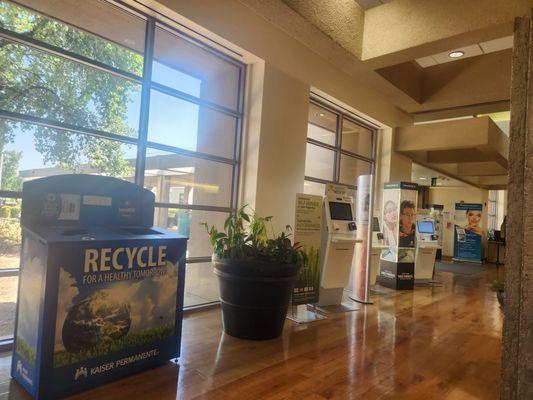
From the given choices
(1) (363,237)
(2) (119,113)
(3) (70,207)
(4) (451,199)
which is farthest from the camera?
(4) (451,199)

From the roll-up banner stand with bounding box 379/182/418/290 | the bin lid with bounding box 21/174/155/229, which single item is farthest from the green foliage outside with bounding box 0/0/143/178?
the roll-up banner stand with bounding box 379/182/418/290

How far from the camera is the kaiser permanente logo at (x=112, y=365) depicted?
7.32 feet

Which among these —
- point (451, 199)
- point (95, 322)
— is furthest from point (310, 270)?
point (451, 199)

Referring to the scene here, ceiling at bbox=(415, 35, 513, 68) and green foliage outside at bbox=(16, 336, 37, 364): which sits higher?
ceiling at bbox=(415, 35, 513, 68)

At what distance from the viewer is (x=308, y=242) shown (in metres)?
4.34

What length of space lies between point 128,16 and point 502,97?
6.38 metres

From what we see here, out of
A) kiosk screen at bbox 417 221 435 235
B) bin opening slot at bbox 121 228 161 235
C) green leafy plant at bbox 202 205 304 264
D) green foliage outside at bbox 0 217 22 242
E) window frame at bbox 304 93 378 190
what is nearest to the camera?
bin opening slot at bbox 121 228 161 235

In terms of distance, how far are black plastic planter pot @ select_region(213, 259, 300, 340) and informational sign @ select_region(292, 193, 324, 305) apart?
0.77 m

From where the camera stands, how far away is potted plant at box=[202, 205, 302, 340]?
10.7ft

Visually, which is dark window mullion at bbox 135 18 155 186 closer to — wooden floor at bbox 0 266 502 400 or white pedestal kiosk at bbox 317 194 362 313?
wooden floor at bbox 0 266 502 400

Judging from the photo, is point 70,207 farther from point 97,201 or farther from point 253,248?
point 253,248

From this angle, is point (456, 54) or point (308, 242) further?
point (456, 54)

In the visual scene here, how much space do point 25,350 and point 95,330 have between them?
16.9 inches

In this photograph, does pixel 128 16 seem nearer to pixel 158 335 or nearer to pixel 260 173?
pixel 260 173
